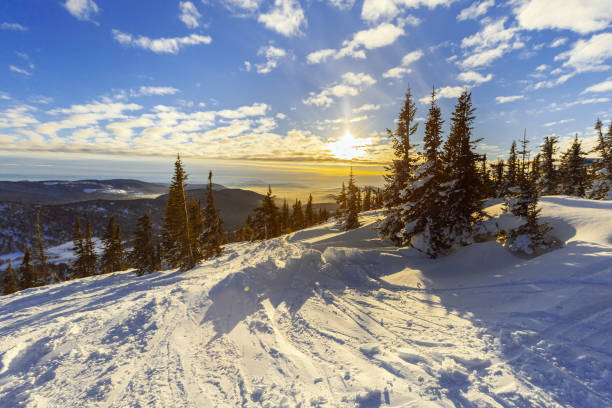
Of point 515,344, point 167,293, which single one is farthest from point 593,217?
point 167,293

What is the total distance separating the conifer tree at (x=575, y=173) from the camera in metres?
33.1

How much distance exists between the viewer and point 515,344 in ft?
18.7

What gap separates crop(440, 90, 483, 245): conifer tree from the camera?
49.6ft

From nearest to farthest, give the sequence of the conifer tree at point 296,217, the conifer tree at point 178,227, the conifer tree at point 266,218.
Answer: the conifer tree at point 178,227
the conifer tree at point 266,218
the conifer tree at point 296,217

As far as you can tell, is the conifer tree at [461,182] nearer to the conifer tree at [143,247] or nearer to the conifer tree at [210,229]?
the conifer tree at [210,229]

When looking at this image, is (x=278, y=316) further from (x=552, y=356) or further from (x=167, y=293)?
(x=552, y=356)

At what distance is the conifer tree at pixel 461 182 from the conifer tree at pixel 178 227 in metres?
21.6

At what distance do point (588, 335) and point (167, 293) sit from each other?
521 inches

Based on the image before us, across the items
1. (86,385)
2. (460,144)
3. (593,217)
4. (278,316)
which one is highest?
(460,144)

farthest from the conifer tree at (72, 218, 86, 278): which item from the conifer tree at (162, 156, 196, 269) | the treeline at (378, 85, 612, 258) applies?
the treeline at (378, 85, 612, 258)

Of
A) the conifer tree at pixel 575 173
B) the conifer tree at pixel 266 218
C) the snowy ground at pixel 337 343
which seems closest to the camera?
the snowy ground at pixel 337 343

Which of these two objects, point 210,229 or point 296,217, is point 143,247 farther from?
point 296,217

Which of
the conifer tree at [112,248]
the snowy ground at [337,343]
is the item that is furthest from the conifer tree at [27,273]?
the snowy ground at [337,343]

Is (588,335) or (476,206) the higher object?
(476,206)
